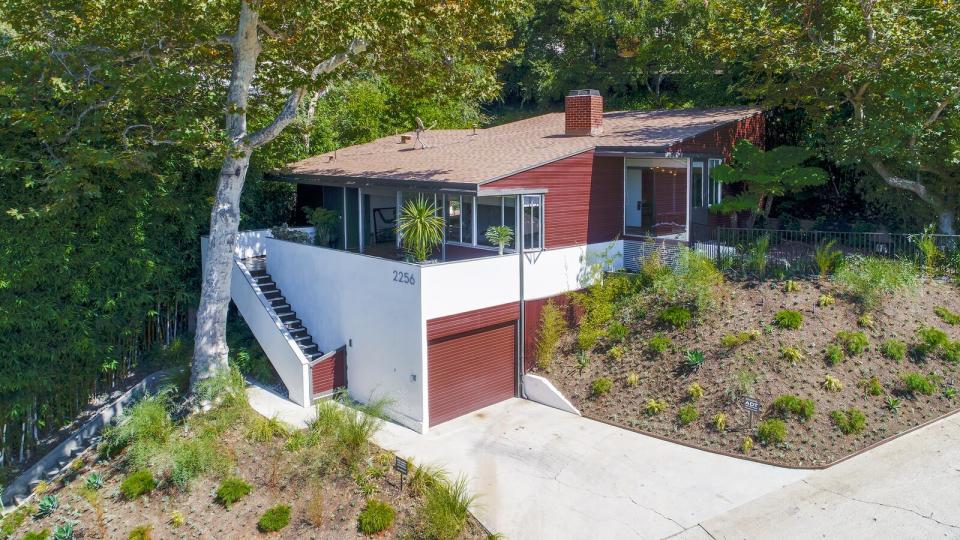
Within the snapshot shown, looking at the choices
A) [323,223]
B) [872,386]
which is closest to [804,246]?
[872,386]

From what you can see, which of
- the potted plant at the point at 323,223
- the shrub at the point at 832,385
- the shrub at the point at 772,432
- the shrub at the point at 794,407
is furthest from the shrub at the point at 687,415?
the potted plant at the point at 323,223

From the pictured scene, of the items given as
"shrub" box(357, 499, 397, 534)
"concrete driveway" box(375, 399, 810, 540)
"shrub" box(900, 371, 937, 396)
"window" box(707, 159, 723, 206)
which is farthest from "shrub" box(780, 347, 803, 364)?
"shrub" box(357, 499, 397, 534)

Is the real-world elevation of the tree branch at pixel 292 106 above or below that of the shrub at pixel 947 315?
above

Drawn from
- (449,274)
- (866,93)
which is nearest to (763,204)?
(866,93)

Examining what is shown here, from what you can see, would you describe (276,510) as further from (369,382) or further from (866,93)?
(866,93)

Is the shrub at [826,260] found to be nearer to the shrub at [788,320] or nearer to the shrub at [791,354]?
the shrub at [788,320]

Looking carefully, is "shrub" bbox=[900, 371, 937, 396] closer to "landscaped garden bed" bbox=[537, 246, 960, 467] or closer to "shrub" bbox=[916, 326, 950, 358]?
"landscaped garden bed" bbox=[537, 246, 960, 467]

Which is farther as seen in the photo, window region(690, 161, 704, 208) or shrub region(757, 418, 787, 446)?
window region(690, 161, 704, 208)
